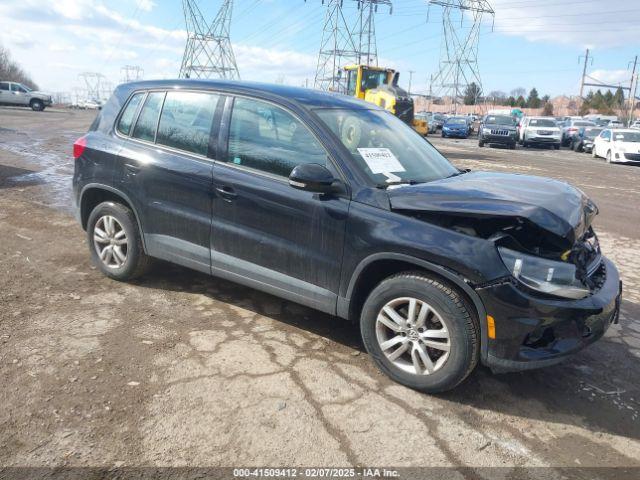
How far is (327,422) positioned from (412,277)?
0.97 metres

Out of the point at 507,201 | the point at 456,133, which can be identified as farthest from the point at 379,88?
the point at 507,201

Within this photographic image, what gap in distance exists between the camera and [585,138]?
1083 inches

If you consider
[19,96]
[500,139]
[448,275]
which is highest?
[19,96]

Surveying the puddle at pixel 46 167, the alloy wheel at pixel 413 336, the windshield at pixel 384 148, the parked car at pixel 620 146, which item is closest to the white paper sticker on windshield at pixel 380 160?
the windshield at pixel 384 148

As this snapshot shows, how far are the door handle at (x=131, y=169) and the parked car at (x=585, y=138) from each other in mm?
27996

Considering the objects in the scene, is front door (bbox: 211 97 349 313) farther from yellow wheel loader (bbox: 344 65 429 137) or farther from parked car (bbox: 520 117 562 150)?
parked car (bbox: 520 117 562 150)

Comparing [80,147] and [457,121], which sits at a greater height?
[457,121]

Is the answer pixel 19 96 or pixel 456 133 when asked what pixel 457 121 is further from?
pixel 19 96

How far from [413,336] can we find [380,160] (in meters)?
1.25

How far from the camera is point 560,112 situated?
278 ft

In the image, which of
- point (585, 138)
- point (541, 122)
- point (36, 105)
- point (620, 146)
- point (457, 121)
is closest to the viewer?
point (620, 146)

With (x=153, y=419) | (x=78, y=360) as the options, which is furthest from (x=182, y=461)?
(x=78, y=360)

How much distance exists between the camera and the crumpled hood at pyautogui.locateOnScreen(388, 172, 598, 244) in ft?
9.61

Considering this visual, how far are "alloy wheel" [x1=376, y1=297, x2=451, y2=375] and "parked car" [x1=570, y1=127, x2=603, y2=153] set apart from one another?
28027 millimetres
